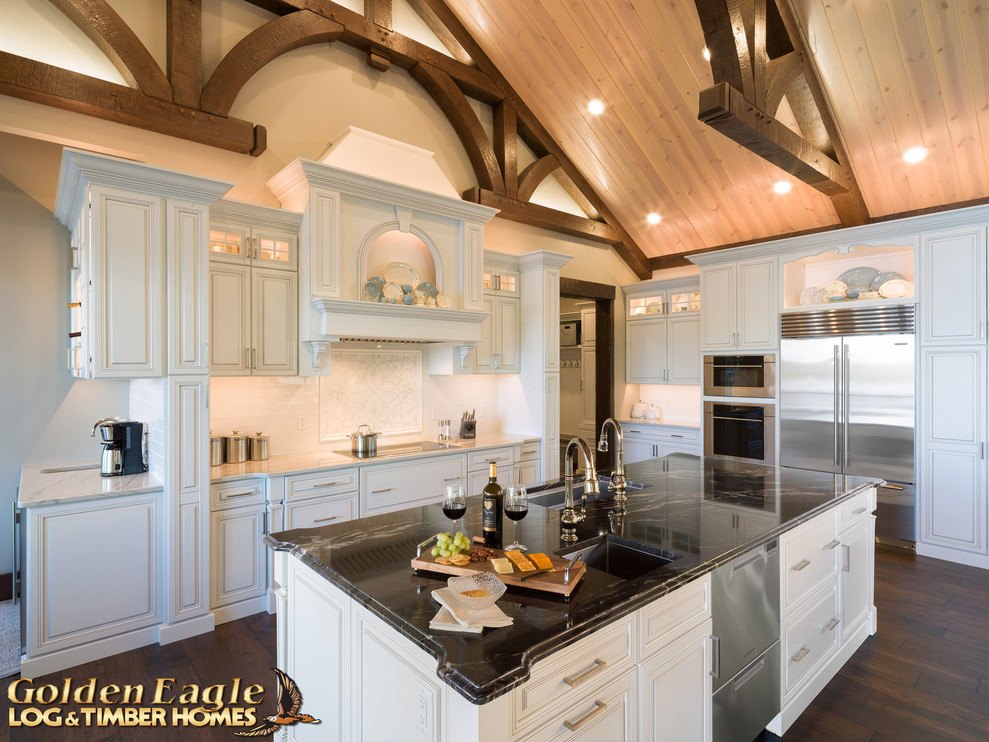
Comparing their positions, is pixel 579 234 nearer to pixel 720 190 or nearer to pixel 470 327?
pixel 720 190

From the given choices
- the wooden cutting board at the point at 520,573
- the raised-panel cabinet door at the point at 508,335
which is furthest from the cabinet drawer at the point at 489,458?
the wooden cutting board at the point at 520,573

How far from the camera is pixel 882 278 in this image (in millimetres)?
5027

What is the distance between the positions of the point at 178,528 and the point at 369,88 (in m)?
3.99

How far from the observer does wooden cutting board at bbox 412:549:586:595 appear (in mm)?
1616

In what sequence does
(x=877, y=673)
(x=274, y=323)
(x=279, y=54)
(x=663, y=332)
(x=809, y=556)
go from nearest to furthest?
(x=809, y=556) < (x=877, y=673) < (x=274, y=323) < (x=279, y=54) < (x=663, y=332)

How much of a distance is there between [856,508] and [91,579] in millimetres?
4307

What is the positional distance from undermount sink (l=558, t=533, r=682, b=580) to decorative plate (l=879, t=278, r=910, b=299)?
4.25 meters

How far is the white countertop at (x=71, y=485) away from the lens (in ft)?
9.32

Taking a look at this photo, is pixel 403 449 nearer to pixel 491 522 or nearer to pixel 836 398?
pixel 491 522

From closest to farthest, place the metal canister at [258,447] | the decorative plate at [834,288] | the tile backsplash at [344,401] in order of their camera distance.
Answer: the metal canister at [258,447]
the tile backsplash at [344,401]
the decorative plate at [834,288]

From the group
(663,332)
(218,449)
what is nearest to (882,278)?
(663,332)

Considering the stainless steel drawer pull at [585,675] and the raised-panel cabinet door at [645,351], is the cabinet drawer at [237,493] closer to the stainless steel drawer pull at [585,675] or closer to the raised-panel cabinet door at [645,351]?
the stainless steel drawer pull at [585,675]

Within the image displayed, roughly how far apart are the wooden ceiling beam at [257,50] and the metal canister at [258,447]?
2.34 m

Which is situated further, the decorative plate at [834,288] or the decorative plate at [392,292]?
the decorative plate at [834,288]
